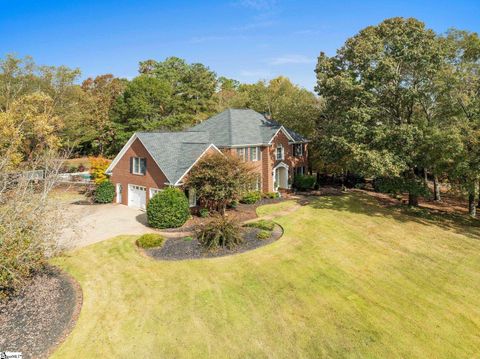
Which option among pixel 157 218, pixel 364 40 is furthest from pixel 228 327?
pixel 364 40

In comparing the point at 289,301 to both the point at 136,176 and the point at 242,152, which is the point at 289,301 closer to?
the point at 242,152

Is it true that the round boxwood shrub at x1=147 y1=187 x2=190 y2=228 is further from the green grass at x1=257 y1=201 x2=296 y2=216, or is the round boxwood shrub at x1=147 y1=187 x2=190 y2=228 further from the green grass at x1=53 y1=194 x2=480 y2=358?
the green grass at x1=257 y1=201 x2=296 y2=216

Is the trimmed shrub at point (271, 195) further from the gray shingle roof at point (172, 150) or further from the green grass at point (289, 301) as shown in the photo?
the green grass at point (289, 301)

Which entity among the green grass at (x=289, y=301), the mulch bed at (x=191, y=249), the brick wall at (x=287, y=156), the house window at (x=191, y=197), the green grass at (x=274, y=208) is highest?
the brick wall at (x=287, y=156)

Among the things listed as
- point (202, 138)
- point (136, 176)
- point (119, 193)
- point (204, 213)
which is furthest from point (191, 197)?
point (119, 193)

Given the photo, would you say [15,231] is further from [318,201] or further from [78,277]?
[318,201]

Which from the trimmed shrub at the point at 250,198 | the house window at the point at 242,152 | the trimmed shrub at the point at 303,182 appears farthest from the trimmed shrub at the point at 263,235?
the trimmed shrub at the point at 303,182
